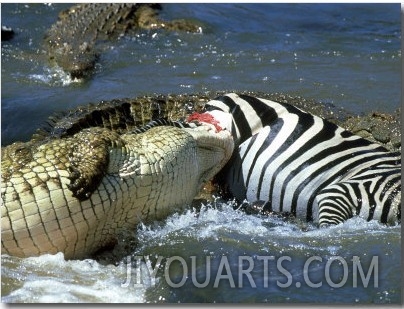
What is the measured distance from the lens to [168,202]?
5.19 meters

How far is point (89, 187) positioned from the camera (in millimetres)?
4594

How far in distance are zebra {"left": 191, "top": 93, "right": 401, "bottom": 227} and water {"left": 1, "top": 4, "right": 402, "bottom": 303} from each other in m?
0.14

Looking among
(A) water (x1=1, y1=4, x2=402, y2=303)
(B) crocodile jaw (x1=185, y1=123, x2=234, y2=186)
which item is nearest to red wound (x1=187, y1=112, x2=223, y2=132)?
(B) crocodile jaw (x1=185, y1=123, x2=234, y2=186)

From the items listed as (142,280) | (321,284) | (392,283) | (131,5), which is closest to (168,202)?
(142,280)

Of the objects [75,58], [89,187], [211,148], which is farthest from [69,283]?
[75,58]

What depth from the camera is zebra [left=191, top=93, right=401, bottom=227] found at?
543cm

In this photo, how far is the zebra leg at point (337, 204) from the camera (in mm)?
5383

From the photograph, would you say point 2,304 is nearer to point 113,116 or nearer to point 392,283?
point 392,283

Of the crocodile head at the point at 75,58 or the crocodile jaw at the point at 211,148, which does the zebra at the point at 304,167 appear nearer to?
the crocodile jaw at the point at 211,148

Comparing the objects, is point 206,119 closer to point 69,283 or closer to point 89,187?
point 89,187

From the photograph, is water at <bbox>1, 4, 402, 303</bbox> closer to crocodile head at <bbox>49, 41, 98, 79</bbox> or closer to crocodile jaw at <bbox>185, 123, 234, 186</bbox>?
crocodile head at <bbox>49, 41, 98, 79</bbox>

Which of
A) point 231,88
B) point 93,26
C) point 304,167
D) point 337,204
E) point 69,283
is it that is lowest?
point 69,283

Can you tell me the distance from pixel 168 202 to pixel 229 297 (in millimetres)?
965

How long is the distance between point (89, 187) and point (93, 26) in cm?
961
